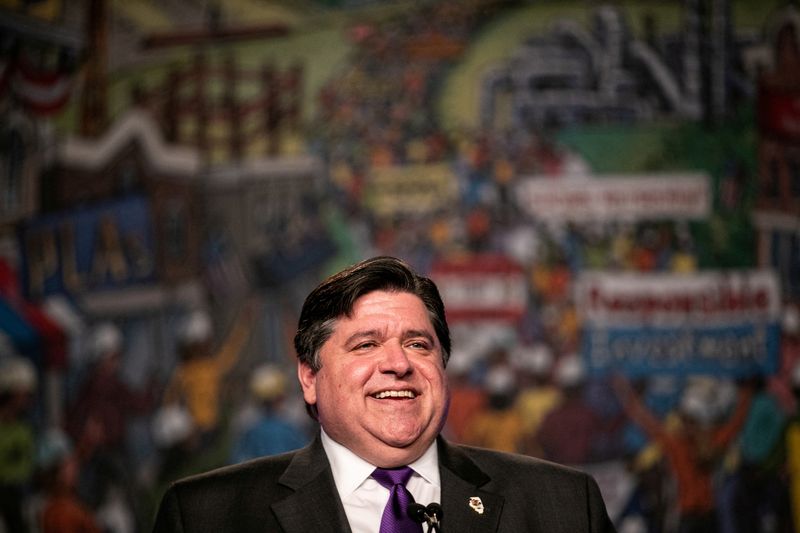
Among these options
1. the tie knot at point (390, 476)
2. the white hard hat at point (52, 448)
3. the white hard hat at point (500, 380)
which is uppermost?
the tie knot at point (390, 476)

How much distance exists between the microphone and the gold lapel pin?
0.31 feet

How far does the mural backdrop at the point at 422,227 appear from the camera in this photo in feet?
15.0

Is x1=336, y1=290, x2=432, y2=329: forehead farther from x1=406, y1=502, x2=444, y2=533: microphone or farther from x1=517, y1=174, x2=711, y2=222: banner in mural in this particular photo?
x1=517, y1=174, x2=711, y2=222: banner in mural

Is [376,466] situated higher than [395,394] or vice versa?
[395,394]

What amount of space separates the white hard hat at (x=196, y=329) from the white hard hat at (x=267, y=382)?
0.30 metres

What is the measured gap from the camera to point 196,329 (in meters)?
4.73

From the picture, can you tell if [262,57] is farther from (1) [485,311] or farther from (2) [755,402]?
(2) [755,402]

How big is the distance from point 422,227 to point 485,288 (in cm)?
41

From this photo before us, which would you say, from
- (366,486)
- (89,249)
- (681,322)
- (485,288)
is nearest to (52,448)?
(89,249)

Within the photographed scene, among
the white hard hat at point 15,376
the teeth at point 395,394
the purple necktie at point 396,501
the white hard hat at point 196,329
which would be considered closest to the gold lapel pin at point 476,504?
the purple necktie at point 396,501

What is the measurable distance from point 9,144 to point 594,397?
9.71ft

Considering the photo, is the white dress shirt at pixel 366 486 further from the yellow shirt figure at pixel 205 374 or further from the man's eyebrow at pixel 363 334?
the yellow shirt figure at pixel 205 374

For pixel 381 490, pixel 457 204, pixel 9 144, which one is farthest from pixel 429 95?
pixel 381 490

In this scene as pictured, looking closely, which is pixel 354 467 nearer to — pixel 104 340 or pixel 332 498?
pixel 332 498
